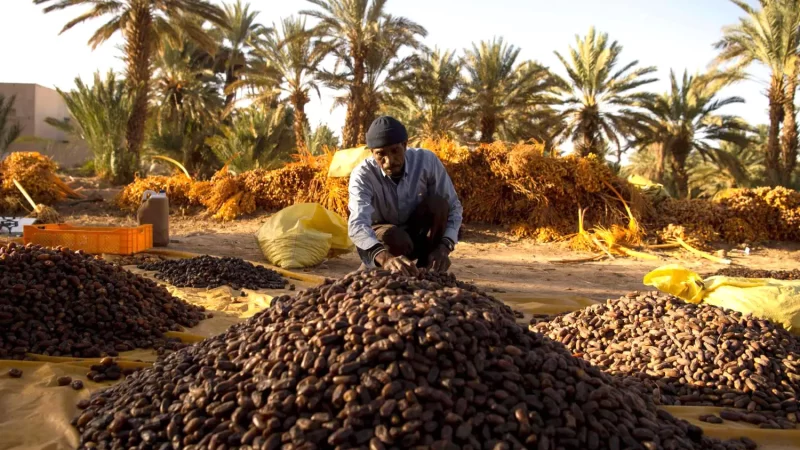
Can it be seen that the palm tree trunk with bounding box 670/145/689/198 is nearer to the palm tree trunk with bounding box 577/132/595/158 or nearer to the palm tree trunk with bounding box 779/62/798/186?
the palm tree trunk with bounding box 577/132/595/158

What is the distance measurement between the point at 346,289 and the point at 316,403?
0.68 metres

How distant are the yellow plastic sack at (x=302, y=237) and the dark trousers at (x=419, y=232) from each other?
2.19 m

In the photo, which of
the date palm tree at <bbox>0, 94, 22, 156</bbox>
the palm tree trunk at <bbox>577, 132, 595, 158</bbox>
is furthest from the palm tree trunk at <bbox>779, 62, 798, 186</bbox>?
the date palm tree at <bbox>0, 94, 22, 156</bbox>

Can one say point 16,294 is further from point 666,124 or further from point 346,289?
point 666,124

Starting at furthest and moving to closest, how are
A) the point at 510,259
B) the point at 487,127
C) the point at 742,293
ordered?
the point at 487,127 → the point at 510,259 → the point at 742,293

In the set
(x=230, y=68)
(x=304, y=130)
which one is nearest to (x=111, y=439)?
(x=304, y=130)

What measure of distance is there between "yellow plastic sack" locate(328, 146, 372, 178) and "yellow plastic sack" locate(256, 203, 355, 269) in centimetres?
216

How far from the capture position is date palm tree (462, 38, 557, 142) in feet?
56.0

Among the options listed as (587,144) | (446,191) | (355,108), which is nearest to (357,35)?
(355,108)

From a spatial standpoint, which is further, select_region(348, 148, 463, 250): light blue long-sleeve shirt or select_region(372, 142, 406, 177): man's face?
select_region(348, 148, 463, 250): light blue long-sleeve shirt

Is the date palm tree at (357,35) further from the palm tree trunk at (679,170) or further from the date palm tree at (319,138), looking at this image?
the palm tree trunk at (679,170)

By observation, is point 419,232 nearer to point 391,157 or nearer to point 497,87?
point 391,157

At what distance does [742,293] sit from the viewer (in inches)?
139

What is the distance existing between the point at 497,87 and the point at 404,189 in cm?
1397
